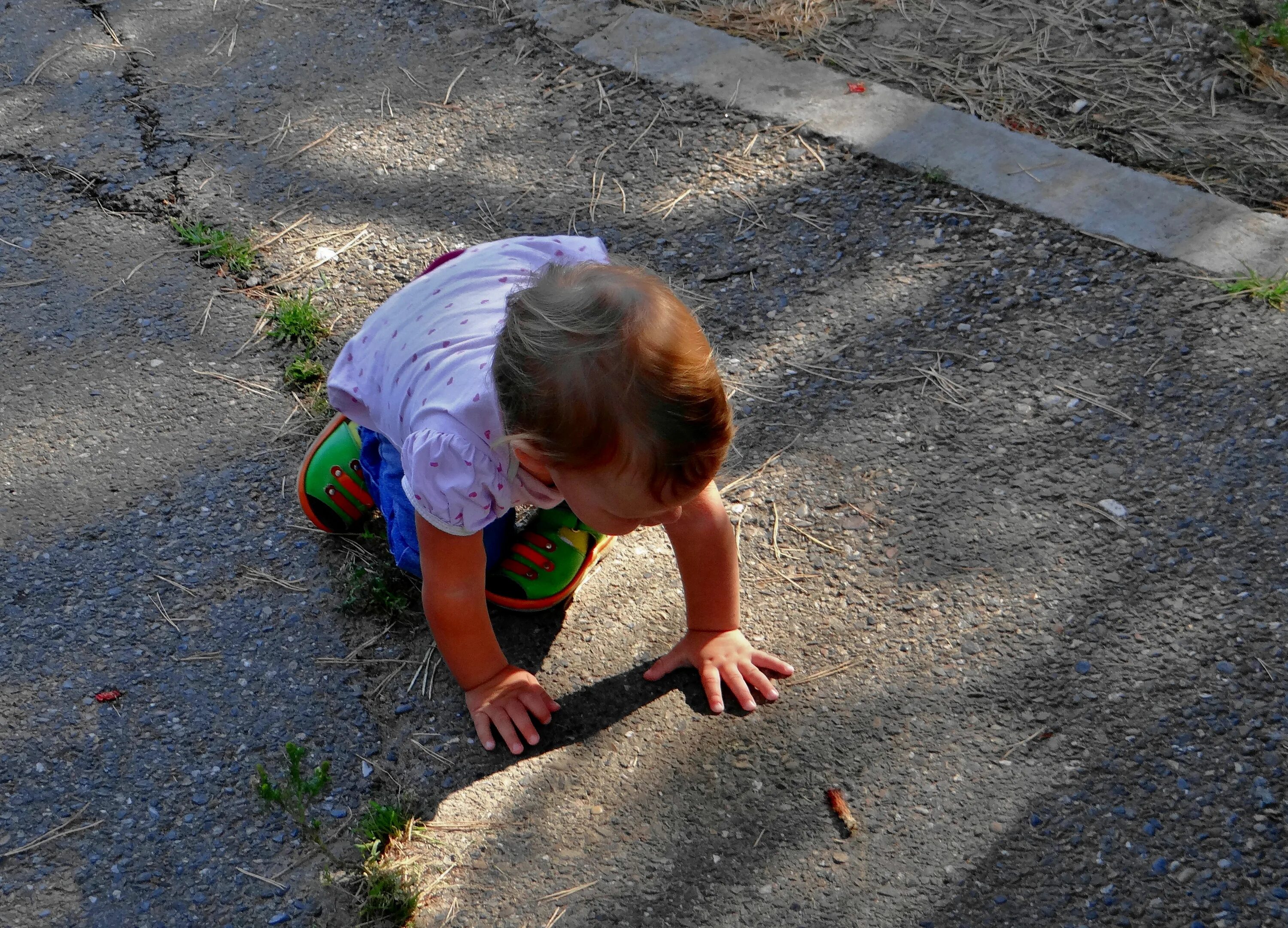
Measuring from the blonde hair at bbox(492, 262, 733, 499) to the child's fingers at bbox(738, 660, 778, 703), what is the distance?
0.59 meters

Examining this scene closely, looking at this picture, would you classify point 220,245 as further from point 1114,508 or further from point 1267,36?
point 1267,36

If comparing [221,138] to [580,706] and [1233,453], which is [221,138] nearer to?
[580,706]

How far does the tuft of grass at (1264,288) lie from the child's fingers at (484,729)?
1.96m

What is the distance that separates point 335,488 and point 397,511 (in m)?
0.23

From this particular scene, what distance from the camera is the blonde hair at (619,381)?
1493mm

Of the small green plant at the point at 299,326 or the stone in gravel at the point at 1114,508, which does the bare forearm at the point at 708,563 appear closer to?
the stone in gravel at the point at 1114,508

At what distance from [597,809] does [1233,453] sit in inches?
58.9

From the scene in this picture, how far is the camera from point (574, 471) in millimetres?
1619

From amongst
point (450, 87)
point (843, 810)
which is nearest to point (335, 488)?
point (843, 810)

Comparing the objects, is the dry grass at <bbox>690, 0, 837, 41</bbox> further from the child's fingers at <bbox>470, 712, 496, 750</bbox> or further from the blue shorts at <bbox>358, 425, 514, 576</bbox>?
the child's fingers at <bbox>470, 712, 496, 750</bbox>

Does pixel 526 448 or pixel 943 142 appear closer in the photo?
pixel 526 448

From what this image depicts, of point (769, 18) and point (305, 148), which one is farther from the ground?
point (769, 18)

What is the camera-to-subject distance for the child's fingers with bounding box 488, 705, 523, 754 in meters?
1.97

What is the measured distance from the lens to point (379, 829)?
1810mm
